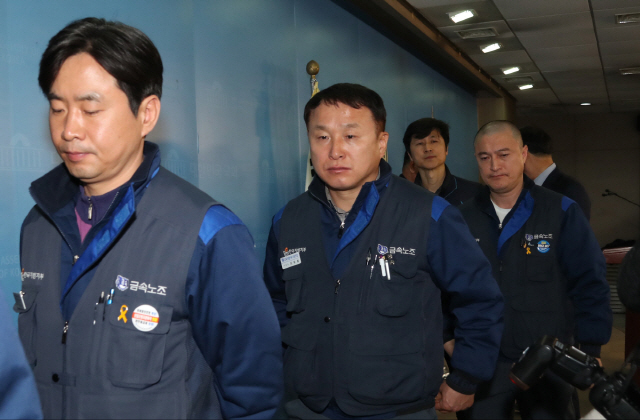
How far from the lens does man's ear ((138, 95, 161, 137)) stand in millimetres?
1329

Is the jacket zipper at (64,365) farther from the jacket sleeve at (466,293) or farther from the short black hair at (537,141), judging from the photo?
the short black hair at (537,141)

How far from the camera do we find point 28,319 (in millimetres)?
1271

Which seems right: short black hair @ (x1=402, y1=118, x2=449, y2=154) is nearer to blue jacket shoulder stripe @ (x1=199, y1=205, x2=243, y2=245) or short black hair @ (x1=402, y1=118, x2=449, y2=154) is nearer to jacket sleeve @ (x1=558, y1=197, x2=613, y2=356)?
jacket sleeve @ (x1=558, y1=197, x2=613, y2=356)

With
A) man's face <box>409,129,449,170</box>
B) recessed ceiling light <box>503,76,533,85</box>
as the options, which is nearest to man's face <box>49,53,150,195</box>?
man's face <box>409,129,449,170</box>

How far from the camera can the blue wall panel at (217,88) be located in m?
1.84

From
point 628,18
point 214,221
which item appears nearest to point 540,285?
point 214,221

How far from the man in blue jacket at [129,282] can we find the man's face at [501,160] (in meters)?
1.61

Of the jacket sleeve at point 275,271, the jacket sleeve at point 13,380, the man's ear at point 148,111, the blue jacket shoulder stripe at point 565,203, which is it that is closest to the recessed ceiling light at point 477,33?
the blue jacket shoulder stripe at point 565,203

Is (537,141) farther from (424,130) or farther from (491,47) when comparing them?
(491,47)

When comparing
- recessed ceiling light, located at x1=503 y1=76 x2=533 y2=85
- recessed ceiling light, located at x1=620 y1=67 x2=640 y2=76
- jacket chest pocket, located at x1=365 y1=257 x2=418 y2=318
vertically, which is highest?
recessed ceiling light, located at x1=503 y1=76 x2=533 y2=85

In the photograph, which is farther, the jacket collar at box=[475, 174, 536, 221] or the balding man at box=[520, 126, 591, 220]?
the balding man at box=[520, 126, 591, 220]

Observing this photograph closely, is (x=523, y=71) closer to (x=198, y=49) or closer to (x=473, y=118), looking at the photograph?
(x=473, y=118)

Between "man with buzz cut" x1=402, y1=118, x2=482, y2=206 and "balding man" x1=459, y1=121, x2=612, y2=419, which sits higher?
"man with buzz cut" x1=402, y1=118, x2=482, y2=206

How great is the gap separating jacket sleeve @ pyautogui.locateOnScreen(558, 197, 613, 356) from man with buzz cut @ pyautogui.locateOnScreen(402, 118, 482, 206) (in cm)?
123
